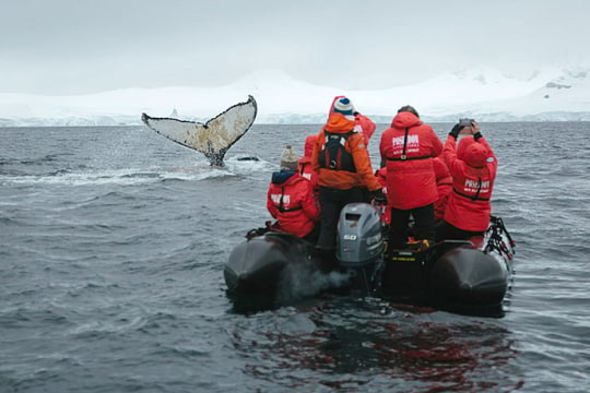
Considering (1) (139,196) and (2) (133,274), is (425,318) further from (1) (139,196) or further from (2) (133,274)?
(1) (139,196)

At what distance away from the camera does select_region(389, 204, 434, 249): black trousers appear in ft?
29.4

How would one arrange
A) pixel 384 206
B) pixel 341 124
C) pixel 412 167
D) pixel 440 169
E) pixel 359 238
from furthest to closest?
pixel 384 206
pixel 440 169
pixel 412 167
pixel 341 124
pixel 359 238

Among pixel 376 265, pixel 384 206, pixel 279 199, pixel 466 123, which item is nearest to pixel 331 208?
pixel 279 199

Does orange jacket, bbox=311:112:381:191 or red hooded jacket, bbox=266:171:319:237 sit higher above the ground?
orange jacket, bbox=311:112:381:191

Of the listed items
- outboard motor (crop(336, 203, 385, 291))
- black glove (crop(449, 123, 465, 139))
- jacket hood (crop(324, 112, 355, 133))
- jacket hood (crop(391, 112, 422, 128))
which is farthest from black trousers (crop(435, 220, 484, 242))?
jacket hood (crop(324, 112, 355, 133))

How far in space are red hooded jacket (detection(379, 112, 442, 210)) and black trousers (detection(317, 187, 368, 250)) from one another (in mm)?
516

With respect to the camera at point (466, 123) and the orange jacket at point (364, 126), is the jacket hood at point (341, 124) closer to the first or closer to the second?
the orange jacket at point (364, 126)

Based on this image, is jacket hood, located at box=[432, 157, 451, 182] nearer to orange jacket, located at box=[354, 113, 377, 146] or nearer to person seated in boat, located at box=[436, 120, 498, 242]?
person seated in boat, located at box=[436, 120, 498, 242]

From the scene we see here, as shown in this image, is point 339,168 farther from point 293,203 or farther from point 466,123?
point 466,123

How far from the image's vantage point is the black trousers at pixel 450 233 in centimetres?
948

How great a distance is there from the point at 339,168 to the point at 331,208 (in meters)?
0.58

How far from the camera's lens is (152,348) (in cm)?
746

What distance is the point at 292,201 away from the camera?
9258mm

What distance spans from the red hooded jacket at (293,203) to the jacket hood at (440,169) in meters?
1.90
